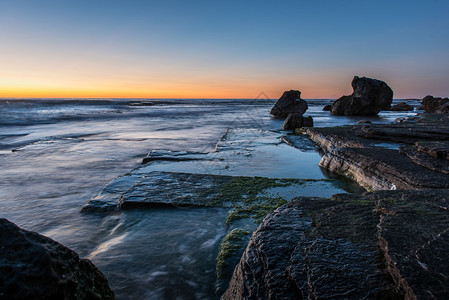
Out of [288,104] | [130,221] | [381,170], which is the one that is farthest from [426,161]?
[288,104]

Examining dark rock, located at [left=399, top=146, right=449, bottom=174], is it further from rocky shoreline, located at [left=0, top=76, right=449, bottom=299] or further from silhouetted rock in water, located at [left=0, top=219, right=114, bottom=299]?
silhouetted rock in water, located at [left=0, top=219, right=114, bottom=299]

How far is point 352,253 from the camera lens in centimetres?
166

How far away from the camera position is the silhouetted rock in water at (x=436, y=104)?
23.1 meters

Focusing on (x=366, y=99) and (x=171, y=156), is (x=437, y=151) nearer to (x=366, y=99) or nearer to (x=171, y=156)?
(x=171, y=156)

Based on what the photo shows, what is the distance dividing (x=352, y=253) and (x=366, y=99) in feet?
92.5

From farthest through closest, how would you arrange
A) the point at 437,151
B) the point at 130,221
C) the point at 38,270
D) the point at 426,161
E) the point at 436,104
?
the point at 436,104, the point at 437,151, the point at 426,161, the point at 130,221, the point at 38,270

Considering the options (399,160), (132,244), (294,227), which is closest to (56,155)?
(132,244)

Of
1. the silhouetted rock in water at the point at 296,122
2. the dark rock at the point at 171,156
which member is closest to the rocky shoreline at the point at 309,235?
the dark rock at the point at 171,156

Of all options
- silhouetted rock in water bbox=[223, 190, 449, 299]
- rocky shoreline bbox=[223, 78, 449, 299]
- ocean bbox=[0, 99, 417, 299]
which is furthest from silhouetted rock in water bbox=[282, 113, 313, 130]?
silhouetted rock in water bbox=[223, 190, 449, 299]

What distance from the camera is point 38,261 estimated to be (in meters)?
1.23

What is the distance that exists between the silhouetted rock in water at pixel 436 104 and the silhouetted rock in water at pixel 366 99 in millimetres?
3698

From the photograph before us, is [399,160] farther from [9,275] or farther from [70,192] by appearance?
[70,192]

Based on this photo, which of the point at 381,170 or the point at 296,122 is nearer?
the point at 381,170

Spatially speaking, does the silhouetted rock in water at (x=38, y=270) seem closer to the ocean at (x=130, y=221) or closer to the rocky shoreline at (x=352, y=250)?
the ocean at (x=130, y=221)
